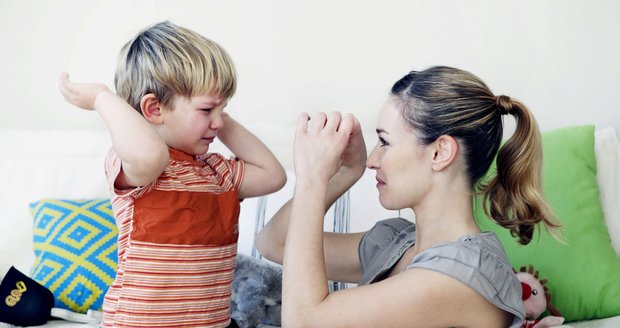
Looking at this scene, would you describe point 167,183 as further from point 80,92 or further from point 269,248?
point 269,248

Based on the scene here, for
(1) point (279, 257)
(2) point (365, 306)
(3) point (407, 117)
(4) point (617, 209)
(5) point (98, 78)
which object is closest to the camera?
(2) point (365, 306)

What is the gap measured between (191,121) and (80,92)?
214 millimetres

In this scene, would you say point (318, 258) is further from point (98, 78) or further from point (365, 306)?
point (98, 78)

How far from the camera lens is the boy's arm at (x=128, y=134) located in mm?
1334

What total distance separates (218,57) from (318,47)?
123cm

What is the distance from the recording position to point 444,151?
144cm

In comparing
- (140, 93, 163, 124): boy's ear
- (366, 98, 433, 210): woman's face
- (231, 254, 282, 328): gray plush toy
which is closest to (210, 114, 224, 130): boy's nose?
(140, 93, 163, 124): boy's ear

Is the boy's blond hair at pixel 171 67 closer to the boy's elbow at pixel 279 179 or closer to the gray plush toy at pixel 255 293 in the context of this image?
the boy's elbow at pixel 279 179

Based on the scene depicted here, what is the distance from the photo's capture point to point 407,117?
58.0 inches

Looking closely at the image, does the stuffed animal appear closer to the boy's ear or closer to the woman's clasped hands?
the woman's clasped hands

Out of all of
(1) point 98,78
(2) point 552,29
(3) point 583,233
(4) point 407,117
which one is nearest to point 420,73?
(4) point 407,117

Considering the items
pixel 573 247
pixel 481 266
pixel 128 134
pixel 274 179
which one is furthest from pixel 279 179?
pixel 573 247

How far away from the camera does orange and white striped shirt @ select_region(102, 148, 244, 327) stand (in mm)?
1407

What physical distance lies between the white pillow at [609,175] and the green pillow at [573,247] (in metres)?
0.08
